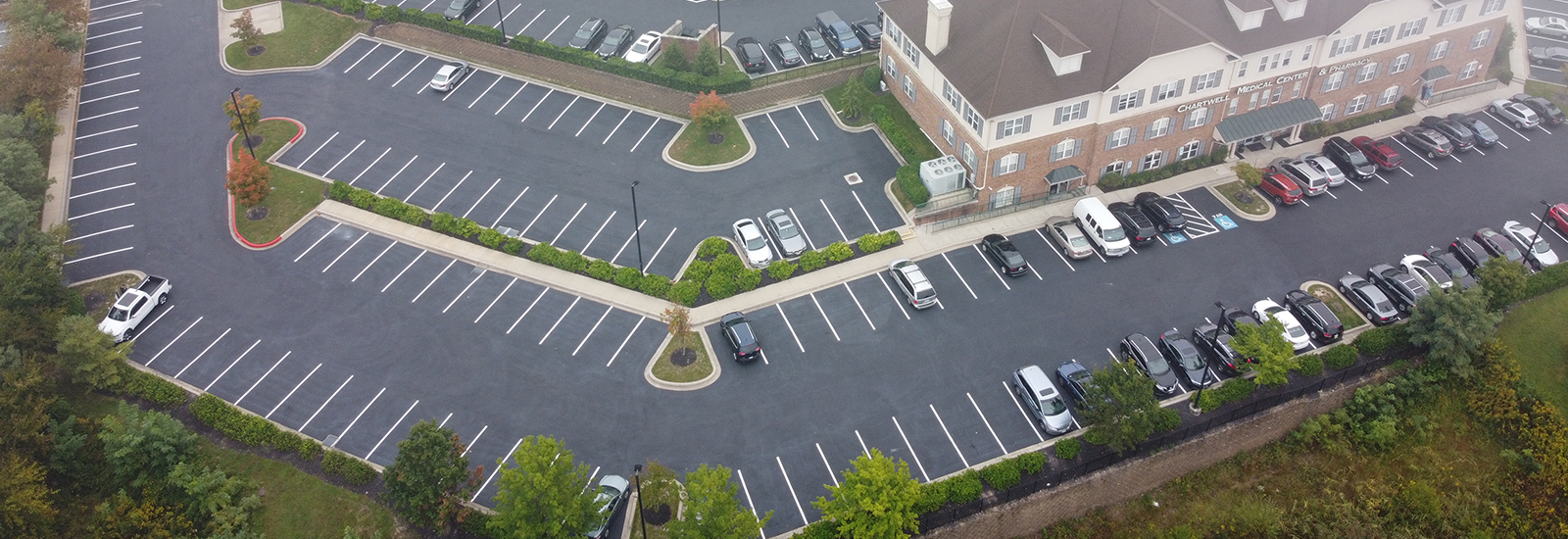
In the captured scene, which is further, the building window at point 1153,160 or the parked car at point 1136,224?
the building window at point 1153,160

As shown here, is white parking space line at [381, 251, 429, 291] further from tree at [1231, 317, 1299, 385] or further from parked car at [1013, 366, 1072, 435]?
tree at [1231, 317, 1299, 385]

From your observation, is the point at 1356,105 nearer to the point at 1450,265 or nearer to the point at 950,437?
the point at 1450,265

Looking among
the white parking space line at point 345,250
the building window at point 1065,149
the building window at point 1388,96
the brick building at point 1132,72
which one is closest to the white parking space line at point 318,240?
the white parking space line at point 345,250

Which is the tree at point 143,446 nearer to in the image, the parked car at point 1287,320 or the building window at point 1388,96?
the parked car at point 1287,320

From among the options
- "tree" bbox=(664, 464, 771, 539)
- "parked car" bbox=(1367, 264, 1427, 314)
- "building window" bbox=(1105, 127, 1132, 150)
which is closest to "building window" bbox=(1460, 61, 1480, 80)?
"parked car" bbox=(1367, 264, 1427, 314)

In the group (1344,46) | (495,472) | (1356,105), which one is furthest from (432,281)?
(1356,105)
